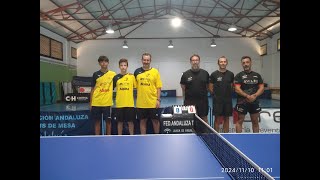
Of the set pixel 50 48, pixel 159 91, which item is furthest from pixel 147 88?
pixel 50 48

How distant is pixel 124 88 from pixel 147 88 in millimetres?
314

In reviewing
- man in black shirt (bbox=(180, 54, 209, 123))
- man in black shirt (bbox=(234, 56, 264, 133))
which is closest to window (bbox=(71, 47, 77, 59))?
man in black shirt (bbox=(180, 54, 209, 123))

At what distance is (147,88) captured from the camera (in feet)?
12.1

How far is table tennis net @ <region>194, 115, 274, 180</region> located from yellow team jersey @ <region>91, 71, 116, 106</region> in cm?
214

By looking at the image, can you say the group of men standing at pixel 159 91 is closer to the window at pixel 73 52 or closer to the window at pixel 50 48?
the window at pixel 50 48

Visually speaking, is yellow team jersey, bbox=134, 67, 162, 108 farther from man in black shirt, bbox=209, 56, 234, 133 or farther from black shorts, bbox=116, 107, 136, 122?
man in black shirt, bbox=209, 56, 234, 133

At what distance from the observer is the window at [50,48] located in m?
10.9

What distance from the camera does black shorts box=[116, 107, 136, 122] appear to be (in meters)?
3.79

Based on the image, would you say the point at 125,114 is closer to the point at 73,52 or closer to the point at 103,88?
the point at 103,88
